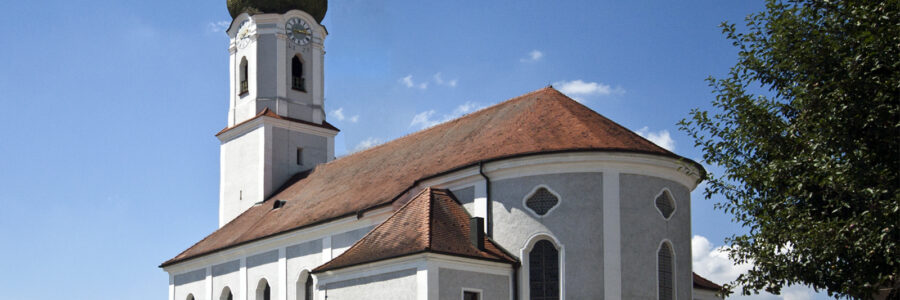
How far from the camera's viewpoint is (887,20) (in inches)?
738

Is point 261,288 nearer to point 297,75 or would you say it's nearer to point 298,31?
point 297,75

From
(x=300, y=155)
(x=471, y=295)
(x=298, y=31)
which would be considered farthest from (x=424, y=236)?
(x=298, y=31)

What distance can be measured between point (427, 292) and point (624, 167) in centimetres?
612

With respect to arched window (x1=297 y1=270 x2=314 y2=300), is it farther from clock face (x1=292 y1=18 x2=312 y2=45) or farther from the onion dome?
the onion dome

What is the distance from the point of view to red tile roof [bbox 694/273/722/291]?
31062mm

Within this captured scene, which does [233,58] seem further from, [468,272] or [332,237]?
[468,272]

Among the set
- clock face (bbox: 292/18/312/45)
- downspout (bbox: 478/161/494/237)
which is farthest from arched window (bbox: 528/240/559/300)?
clock face (bbox: 292/18/312/45)

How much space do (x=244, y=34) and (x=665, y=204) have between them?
2259 centimetres

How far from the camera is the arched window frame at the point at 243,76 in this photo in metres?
43.5

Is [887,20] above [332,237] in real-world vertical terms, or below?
above

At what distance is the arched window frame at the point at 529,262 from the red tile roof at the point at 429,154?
2.18m

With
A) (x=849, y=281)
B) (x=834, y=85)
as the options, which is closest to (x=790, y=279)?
(x=849, y=281)

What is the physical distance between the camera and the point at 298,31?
43406 millimetres

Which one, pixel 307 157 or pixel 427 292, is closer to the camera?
pixel 427 292
